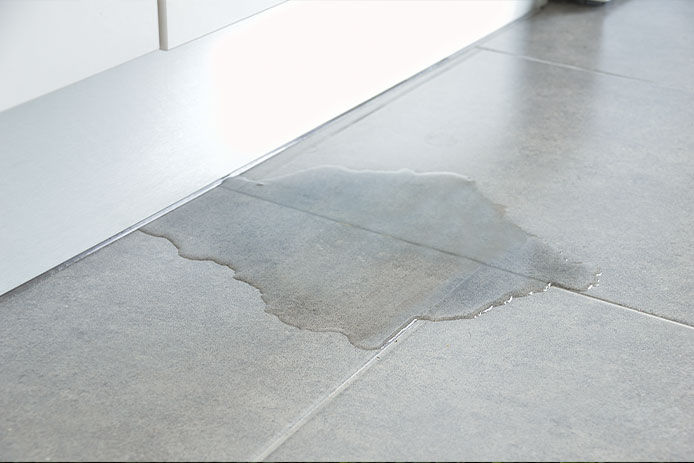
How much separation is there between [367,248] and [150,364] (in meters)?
0.66

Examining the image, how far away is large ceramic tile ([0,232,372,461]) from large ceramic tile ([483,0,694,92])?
1901mm

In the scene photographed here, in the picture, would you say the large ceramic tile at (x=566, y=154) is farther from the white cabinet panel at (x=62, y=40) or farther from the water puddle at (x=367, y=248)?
the white cabinet panel at (x=62, y=40)

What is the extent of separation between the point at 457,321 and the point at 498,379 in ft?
0.73

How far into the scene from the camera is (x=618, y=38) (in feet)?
12.4

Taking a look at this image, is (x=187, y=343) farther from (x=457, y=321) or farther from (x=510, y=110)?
(x=510, y=110)

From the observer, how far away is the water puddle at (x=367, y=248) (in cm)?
212

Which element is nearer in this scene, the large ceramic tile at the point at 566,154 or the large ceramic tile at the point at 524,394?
the large ceramic tile at the point at 524,394

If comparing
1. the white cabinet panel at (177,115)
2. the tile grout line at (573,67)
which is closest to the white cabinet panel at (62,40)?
the white cabinet panel at (177,115)

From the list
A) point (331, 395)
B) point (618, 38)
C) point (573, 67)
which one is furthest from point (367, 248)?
point (618, 38)

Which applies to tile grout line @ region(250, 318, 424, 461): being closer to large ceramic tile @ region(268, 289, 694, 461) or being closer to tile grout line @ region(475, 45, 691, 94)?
large ceramic tile @ region(268, 289, 694, 461)

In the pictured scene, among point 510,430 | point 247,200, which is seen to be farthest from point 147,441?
point 247,200

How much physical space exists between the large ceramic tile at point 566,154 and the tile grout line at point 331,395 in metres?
0.46

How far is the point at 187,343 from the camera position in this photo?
6.47ft

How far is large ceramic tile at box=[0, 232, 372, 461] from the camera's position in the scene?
1.71 m
